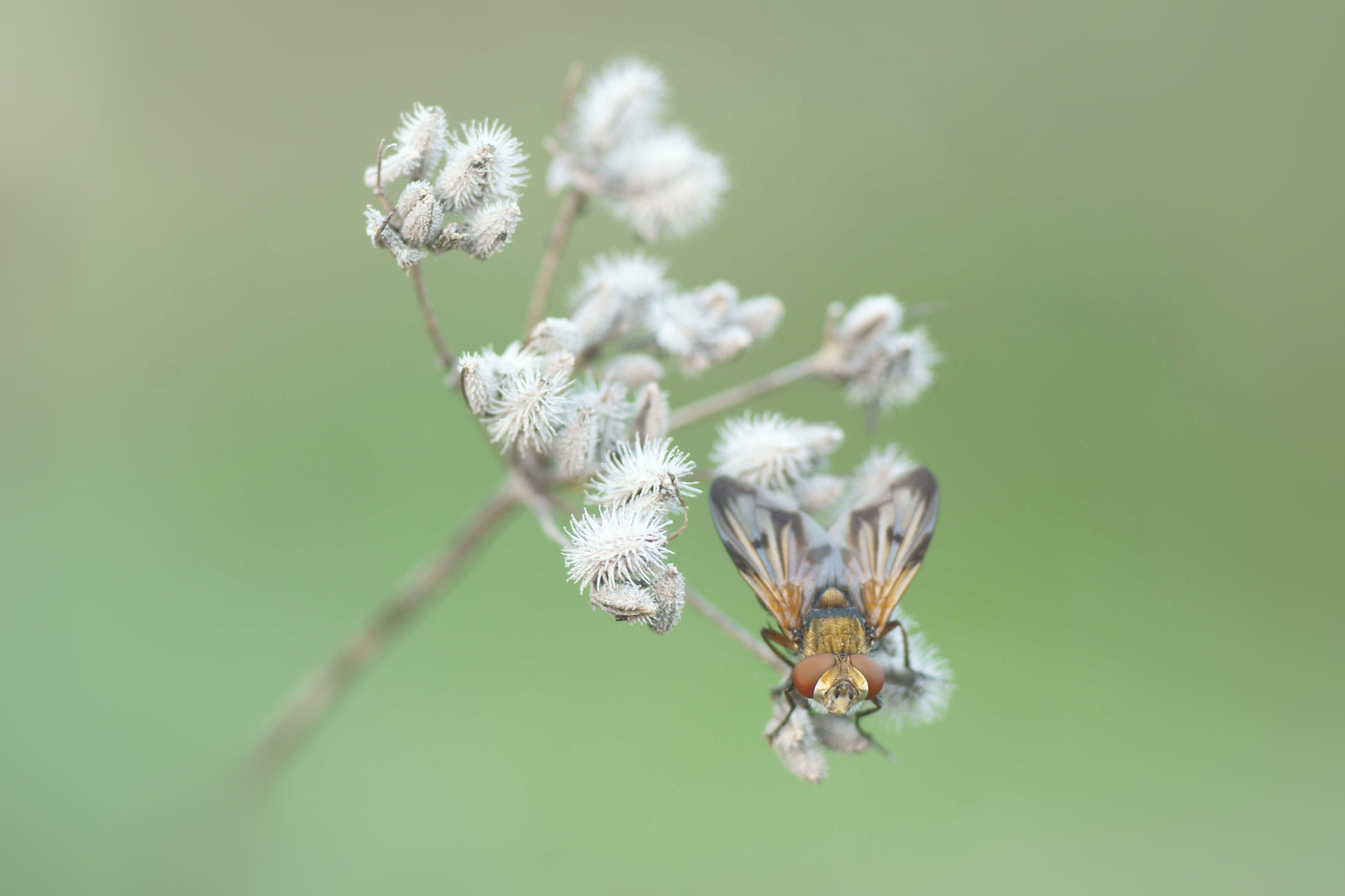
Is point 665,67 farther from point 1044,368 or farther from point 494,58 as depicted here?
point 1044,368

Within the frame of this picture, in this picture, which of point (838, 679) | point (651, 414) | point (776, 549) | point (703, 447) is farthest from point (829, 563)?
point (703, 447)

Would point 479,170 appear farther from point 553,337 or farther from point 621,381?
point 621,381

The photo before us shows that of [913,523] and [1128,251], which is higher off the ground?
[1128,251]

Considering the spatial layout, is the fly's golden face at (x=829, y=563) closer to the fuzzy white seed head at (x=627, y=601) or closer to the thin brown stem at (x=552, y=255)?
the fuzzy white seed head at (x=627, y=601)

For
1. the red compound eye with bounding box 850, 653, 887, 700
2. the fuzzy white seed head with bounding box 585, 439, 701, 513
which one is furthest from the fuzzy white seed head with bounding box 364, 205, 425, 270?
the red compound eye with bounding box 850, 653, 887, 700

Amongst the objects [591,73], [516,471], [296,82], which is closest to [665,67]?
[591,73]

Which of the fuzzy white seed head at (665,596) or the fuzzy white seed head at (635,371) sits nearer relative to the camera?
the fuzzy white seed head at (665,596)

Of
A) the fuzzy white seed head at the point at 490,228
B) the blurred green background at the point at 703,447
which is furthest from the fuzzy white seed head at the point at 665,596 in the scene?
the blurred green background at the point at 703,447
